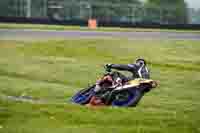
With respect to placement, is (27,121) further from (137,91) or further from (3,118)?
(137,91)

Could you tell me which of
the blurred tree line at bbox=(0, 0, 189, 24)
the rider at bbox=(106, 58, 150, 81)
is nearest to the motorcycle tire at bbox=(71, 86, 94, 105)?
the rider at bbox=(106, 58, 150, 81)

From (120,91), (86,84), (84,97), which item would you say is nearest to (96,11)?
(86,84)

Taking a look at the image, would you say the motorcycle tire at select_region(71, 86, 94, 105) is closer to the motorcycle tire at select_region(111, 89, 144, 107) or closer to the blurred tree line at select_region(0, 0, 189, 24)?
the motorcycle tire at select_region(111, 89, 144, 107)

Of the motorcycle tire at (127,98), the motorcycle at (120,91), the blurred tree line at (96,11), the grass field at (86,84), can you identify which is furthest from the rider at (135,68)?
the blurred tree line at (96,11)

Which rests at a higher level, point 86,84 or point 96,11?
point 96,11

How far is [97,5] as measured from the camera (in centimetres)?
6000

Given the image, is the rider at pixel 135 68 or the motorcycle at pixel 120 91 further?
the rider at pixel 135 68

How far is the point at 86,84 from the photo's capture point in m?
19.3

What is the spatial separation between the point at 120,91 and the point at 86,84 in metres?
6.79

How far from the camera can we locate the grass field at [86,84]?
981 cm

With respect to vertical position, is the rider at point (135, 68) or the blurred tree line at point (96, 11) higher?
the blurred tree line at point (96, 11)

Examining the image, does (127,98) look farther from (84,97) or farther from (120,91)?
(84,97)

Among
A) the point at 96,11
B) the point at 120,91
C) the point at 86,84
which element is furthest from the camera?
the point at 96,11

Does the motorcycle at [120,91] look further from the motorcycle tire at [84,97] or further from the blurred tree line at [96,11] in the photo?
the blurred tree line at [96,11]
